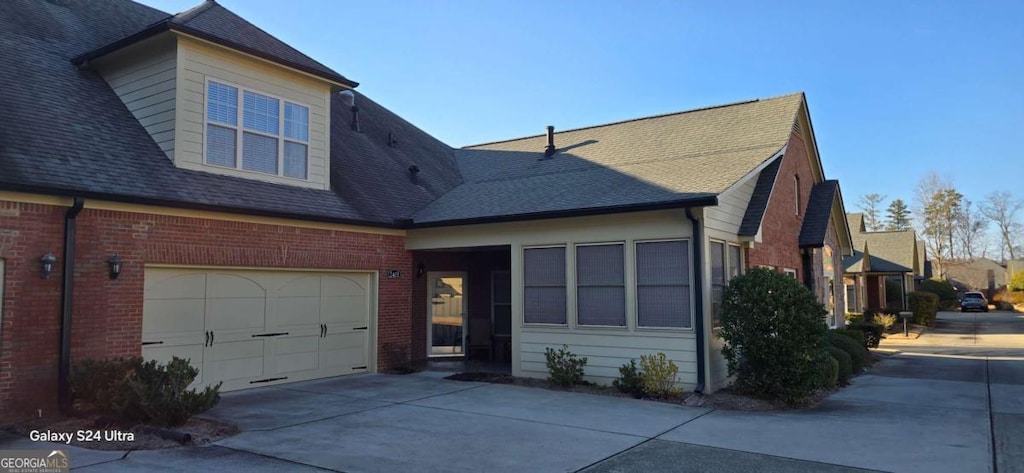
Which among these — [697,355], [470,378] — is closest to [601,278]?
[697,355]

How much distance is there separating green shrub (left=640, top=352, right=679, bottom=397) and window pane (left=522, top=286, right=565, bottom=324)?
6.78 feet

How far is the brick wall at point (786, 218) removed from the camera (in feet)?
46.3

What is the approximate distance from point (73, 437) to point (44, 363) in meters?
1.58

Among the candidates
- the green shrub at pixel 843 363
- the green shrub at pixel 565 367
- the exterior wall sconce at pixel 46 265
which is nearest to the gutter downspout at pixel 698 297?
the green shrub at pixel 565 367

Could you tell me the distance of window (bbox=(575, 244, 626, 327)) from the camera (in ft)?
37.7

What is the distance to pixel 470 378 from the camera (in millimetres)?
12477

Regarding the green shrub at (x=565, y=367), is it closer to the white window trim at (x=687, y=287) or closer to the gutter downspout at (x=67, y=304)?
the white window trim at (x=687, y=287)

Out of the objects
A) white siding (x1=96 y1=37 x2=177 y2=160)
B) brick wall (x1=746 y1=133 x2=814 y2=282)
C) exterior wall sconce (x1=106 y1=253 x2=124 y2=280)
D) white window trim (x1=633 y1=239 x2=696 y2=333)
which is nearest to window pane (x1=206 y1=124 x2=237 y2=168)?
white siding (x1=96 y1=37 x2=177 y2=160)

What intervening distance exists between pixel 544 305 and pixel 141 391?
7027 millimetres

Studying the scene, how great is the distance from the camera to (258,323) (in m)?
11.3

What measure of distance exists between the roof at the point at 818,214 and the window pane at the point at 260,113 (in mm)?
13460

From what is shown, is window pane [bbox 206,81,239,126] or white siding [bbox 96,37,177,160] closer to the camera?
white siding [bbox 96,37,177,160]

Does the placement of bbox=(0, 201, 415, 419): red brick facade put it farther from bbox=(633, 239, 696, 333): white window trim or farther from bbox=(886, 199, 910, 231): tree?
bbox=(886, 199, 910, 231): tree

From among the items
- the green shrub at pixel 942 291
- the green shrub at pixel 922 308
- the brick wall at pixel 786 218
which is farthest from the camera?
the green shrub at pixel 942 291
